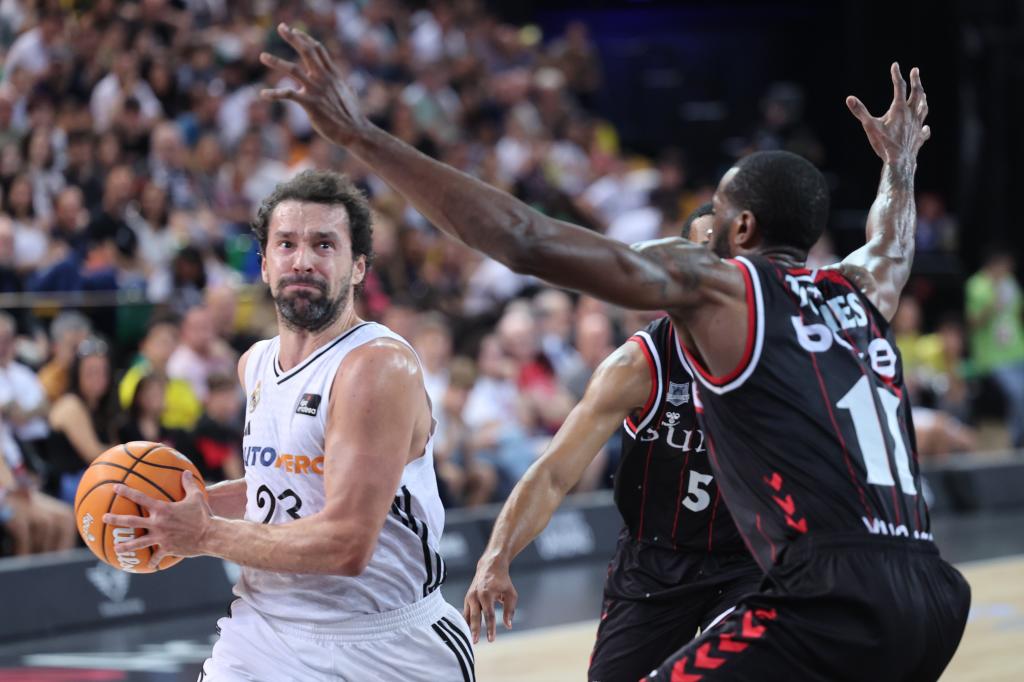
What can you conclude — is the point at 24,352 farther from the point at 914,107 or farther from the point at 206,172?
the point at 914,107

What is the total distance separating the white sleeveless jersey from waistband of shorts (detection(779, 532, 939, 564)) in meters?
1.09

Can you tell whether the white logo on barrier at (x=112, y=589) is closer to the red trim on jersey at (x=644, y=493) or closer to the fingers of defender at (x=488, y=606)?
the red trim on jersey at (x=644, y=493)

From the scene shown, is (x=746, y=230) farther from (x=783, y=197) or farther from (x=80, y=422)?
(x=80, y=422)

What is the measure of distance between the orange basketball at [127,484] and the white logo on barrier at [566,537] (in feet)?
22.9

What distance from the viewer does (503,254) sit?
314cm

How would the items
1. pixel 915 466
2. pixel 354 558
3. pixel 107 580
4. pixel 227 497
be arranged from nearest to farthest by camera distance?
pixel 915 466, pixel 354 558, pixel 227 497, pixel 107 580

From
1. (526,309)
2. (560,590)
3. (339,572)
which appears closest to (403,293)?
(526,309)

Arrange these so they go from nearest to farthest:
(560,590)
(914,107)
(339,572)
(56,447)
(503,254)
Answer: (503,254) → (339,572) → (914,107) → (56,447) → (560,590)

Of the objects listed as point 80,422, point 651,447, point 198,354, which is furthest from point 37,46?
point 651,447

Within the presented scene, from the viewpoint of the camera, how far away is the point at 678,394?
4.79 meters

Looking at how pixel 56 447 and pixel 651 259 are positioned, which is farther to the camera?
pixel 56 447

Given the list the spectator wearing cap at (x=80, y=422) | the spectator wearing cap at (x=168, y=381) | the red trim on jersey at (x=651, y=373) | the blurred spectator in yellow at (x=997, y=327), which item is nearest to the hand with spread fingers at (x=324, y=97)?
the red trim on jersey at (x=651, y=373)

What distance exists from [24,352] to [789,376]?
6.99 m

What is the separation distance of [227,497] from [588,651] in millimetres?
4059
